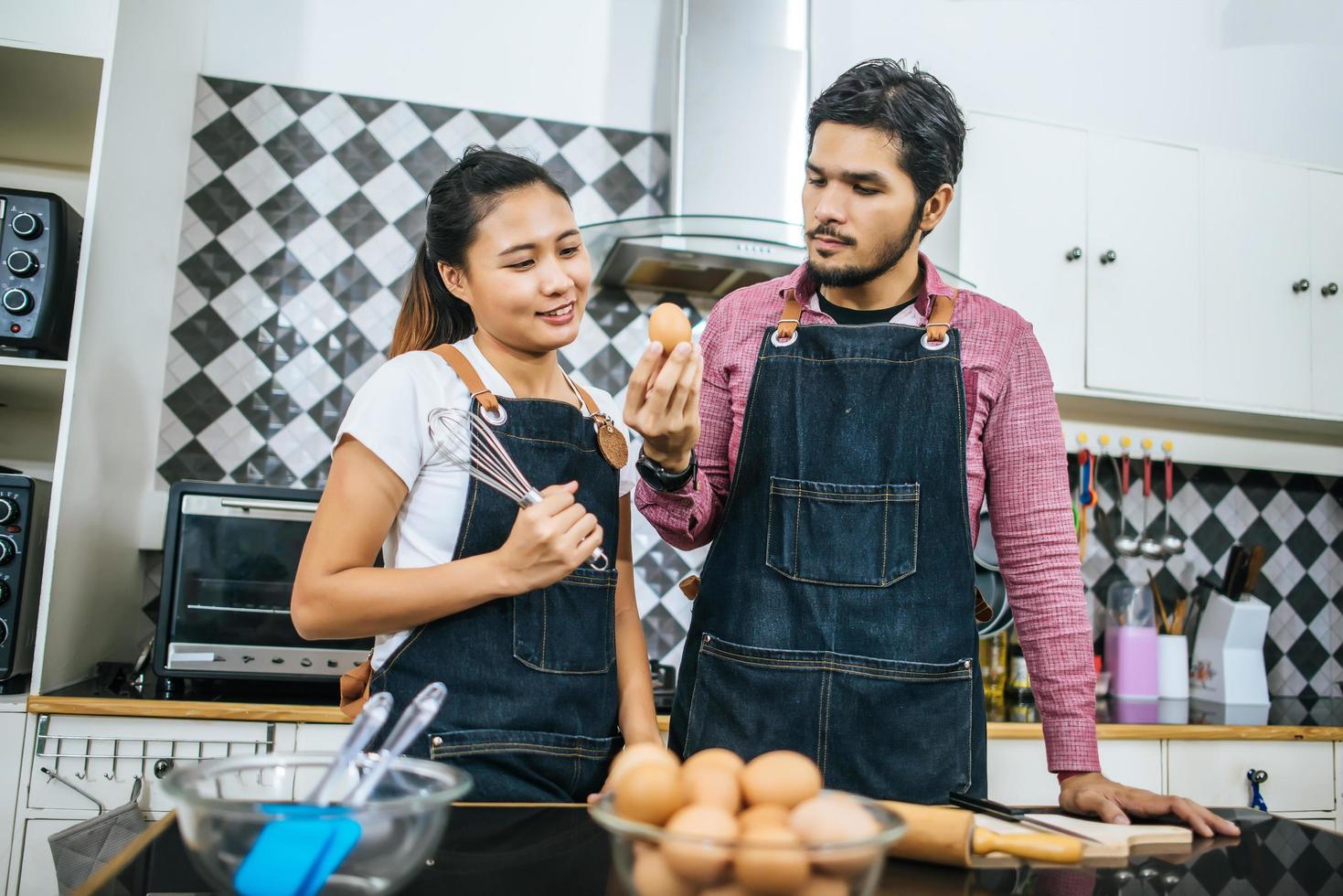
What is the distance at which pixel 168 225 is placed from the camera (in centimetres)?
229

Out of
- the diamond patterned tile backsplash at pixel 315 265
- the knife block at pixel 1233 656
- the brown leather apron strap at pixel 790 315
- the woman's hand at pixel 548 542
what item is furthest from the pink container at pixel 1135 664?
the woman's hand at pixel 548 542

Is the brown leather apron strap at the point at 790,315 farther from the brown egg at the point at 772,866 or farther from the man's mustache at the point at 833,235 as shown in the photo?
the brown egg at the point at 772,866

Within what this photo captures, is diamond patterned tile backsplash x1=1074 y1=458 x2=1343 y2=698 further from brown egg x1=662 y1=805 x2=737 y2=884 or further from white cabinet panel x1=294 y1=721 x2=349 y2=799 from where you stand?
brown egg x1=662 y1=805 x2=737 y2=884

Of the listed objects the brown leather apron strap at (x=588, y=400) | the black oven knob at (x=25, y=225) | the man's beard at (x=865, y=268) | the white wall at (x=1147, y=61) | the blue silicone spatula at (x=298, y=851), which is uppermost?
the white wall at (x=1147, y=61)

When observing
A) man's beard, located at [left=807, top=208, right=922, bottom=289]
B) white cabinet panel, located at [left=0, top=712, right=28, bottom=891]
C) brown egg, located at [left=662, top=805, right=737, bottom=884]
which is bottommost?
white cabinet panel, located at [left=0, top=712, right=28, bottom=891]

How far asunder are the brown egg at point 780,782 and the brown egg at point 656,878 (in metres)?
0.07

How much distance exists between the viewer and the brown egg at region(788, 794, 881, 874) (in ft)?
1.58

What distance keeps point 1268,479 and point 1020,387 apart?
2.10 m

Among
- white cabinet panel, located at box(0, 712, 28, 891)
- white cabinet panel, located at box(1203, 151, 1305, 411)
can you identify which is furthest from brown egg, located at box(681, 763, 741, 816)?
white cabinet panel, located at box(1203, 151, 1305, 411)

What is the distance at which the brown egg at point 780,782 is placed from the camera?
547 millimetres

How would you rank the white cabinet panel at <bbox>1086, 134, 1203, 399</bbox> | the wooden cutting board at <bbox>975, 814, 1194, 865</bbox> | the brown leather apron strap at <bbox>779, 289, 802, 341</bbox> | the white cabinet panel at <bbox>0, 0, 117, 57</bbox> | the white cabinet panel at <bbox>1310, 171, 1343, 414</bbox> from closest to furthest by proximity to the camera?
1. the wooden cutting board at <bbox>975, 814, 1194, 865</bbox>
2. the brown leather apron strap at <bbox>779, 289, 802, 341</bbox>
3. the white cabinet panel at <bbox>0, 0, 117, 57</bbox>
4. the white cabinet panel at <bbox>1086, 134, 1203, 399</bbox>
5. the white cabinet panel at <bbox>1310, 171, 1343, 414</bbox>

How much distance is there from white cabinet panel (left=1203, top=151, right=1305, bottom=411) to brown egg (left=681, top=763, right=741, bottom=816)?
248cm

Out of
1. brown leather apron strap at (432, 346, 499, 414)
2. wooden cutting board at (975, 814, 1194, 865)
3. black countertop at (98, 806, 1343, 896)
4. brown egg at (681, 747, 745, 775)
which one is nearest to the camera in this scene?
brown egg at (681, 747, 745, 775)

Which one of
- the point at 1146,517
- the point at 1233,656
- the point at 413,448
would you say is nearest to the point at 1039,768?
the point at 1233,656
